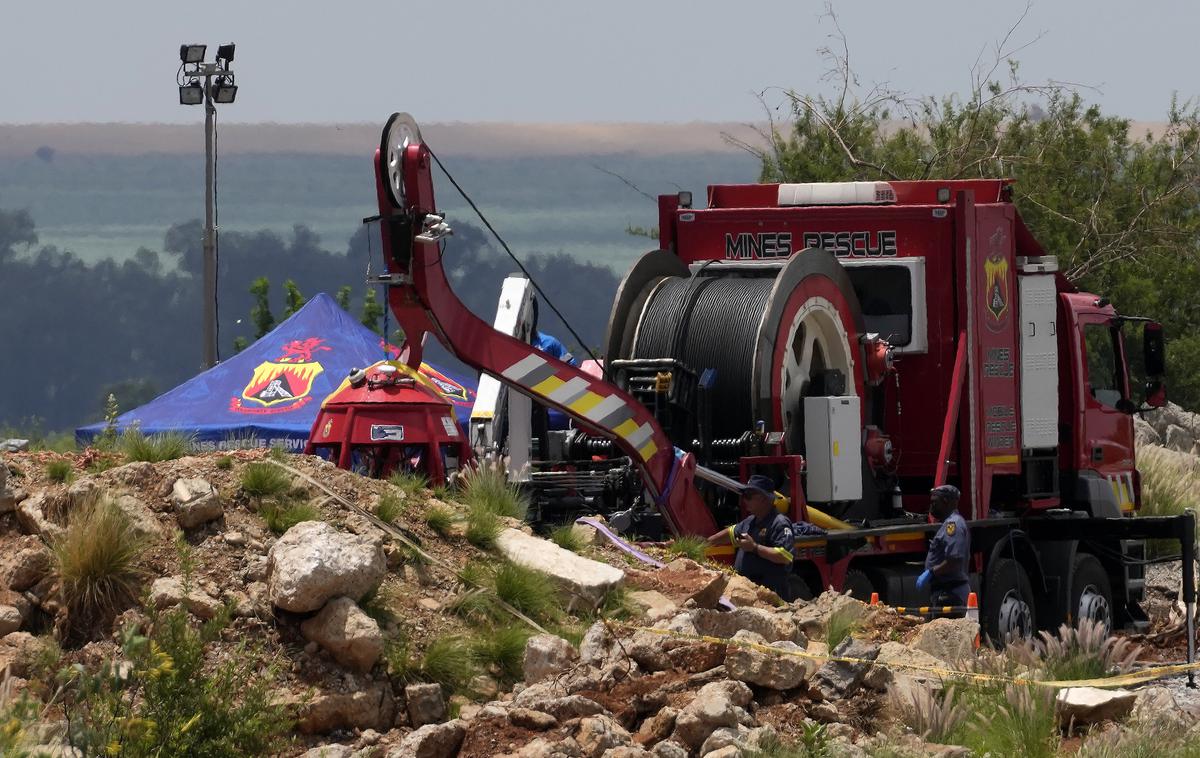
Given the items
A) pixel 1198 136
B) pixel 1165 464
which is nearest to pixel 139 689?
pixel 1165 464

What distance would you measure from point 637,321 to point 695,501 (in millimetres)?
1724

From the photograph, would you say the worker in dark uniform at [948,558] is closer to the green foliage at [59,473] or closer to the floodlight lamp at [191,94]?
the green foliage at [59,473]

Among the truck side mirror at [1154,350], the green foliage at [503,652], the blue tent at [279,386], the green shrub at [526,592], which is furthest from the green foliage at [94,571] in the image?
the blue tent at [279,386]

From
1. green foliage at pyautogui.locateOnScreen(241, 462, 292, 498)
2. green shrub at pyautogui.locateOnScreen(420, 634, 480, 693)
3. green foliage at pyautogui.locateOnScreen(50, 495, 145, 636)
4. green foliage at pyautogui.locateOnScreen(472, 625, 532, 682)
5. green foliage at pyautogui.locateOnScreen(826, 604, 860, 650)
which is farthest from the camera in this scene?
green foliage at pyautogui.locateOnScreen(826, 604, 860, 650)

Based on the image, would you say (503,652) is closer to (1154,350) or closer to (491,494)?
(491,494)

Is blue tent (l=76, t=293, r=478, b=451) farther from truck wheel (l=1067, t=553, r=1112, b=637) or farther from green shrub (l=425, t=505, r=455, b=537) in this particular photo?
green shrub (l=425, t=505, r=455, b=537)

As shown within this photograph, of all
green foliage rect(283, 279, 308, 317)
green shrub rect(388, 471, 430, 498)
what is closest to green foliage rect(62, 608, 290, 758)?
green shrub rect(388, 471, 430, 498)

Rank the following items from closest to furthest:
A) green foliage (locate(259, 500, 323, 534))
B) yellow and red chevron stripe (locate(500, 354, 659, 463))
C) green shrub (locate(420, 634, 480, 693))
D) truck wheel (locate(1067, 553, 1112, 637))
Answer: green shrub (locate(420, 634, 480, 693)), green foliage (locate(259, 500, 323, 534)), yellow and red chevron stripe (locate(500, 354, 659, 463)), truck wheel (locate(1067, 553, 1112, 637))

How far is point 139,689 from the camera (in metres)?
8.36

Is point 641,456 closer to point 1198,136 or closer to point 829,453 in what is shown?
point 829,453

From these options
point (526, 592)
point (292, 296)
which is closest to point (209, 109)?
point (292, 296)

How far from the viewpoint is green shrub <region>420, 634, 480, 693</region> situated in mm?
9344

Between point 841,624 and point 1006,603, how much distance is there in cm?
486

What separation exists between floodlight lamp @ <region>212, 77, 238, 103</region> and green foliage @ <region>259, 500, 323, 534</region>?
18154 millimetres
